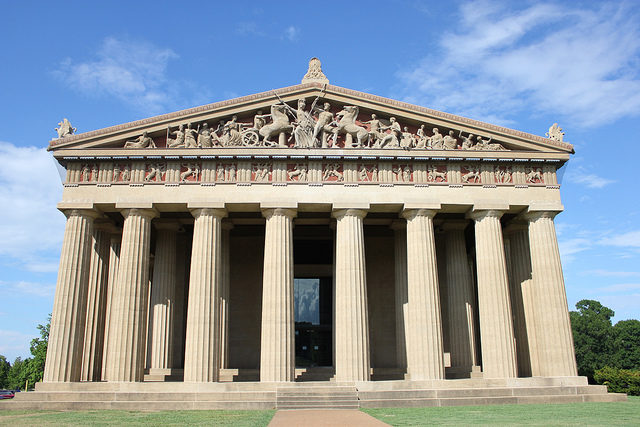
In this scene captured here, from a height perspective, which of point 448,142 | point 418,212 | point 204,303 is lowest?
point 204,303

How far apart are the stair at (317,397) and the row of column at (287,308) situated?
1836 mm

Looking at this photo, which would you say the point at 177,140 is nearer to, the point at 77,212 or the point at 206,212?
the point at 206,212

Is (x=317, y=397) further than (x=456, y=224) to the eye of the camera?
No

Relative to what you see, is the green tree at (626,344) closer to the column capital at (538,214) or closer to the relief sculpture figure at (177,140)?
the column capital at (538,214)

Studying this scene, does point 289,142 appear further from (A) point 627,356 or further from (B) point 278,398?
(A) point 627,356

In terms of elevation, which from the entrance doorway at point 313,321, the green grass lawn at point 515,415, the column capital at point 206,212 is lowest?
the green grass lawn at point 515,415

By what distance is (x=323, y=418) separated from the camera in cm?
2009

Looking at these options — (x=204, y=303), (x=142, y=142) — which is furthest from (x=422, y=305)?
(x=142, y=142)

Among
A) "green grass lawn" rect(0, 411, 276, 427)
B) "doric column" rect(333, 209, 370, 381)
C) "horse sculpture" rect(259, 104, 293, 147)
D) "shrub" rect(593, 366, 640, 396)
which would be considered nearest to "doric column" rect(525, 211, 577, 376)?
"shrub" rect(593, 366, 640, 396)

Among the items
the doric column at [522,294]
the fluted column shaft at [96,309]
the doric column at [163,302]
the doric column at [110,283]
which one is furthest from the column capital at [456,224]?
the fluted column shaft at [96,309]

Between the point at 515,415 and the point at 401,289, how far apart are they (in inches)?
A: 556

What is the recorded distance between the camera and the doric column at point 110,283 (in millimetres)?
32219

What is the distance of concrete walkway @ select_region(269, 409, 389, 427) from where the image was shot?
697 inches

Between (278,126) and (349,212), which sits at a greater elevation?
(278,126)
